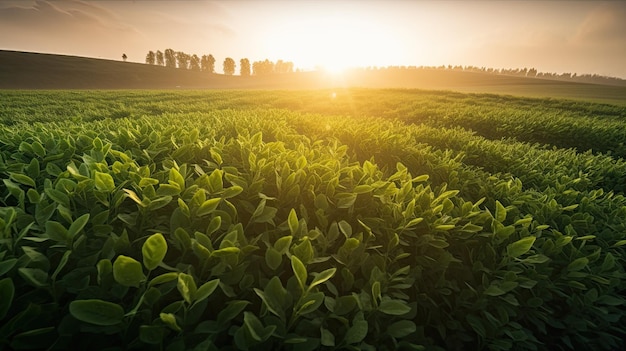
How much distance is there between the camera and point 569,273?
6.35 feet

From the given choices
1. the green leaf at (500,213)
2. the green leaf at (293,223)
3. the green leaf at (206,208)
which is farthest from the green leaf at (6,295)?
the green leaf at (500,213)

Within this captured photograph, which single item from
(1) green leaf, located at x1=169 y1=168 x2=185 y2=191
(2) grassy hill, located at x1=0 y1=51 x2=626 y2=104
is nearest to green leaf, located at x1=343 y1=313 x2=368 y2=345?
(1) green leaf, located at x1=169 y1=168 x2=185 y2=191

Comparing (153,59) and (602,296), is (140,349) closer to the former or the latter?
(602,296)

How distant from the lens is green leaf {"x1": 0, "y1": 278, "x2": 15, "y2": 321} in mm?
946

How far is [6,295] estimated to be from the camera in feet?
3.15

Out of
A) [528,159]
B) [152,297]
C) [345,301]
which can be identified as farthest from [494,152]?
[152,297]

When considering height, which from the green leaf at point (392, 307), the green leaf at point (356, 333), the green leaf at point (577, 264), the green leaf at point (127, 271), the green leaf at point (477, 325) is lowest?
the green leaf at point (477, 325)

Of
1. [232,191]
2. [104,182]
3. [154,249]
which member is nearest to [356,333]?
[154,249]

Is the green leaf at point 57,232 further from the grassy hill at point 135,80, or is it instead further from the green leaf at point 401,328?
the grassy hill at point 135,80

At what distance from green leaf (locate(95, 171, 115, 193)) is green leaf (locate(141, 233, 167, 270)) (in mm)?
658

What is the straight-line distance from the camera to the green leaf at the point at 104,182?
1475mm

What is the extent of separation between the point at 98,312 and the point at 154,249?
25 cm

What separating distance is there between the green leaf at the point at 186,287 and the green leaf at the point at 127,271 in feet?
0.48

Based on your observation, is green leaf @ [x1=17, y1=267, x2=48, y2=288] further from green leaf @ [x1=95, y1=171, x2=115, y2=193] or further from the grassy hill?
the grassy hill
